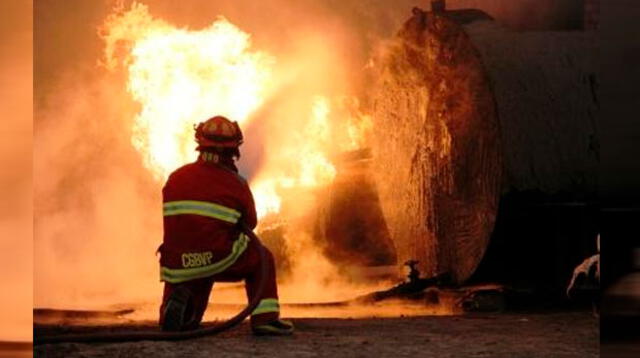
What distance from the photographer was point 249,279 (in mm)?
5891

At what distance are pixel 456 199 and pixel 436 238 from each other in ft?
0.97

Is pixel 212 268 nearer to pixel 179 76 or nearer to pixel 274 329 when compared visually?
pixel 274 329

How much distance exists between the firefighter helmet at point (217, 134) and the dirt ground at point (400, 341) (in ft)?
3.47

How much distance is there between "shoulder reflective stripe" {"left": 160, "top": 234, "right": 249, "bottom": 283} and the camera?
19.1 ft

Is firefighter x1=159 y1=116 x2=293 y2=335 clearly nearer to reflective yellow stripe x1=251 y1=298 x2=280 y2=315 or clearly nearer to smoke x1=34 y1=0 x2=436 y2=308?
reflective yellow stripe x1=251 y1=298 x2=280 y2=315

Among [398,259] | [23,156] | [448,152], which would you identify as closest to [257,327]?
[398,259]

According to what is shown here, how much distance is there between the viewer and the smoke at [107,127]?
646 centimetres

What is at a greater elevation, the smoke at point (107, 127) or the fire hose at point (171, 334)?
the smoke at point (107, 127)

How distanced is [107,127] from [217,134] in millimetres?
949

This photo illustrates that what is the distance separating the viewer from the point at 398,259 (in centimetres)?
667

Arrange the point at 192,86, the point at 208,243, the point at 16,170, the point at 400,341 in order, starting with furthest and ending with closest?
1. the point at 16,170
2. the point at 192,86
3. the point at 208,243
4. the point at 400,341

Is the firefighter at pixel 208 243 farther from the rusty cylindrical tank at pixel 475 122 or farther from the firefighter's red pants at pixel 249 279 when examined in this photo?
the rusty cylindrical tank at pixel 475 122

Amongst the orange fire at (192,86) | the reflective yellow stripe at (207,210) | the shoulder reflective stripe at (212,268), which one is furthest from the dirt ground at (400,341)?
the orange fire at (192,86)

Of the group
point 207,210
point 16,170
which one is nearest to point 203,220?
point 207,210
